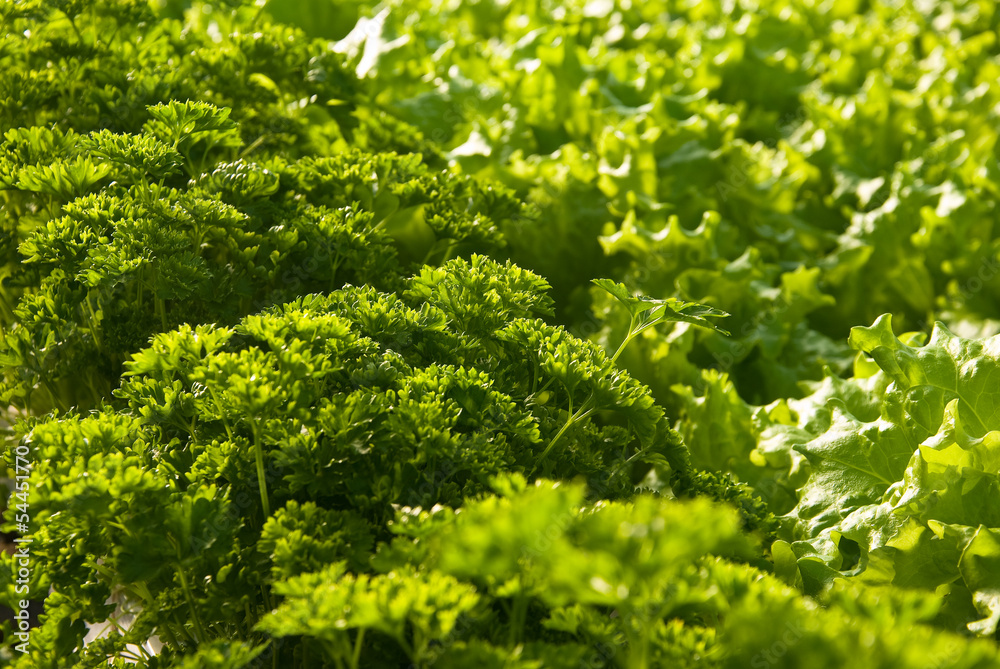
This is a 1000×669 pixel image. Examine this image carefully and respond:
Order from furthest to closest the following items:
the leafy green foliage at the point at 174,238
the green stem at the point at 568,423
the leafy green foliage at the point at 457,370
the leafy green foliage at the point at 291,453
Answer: the leafy green foliage at the point at 174,238
the green stem at the point at 568,423
the leafy green foliage at the point at 291,453
the leafy green foliage at the point at 457,370

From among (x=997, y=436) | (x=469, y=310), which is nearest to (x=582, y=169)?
(x=469, y=310)

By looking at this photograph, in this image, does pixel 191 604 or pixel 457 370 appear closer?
pixel 191 604

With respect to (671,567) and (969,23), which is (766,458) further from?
(969,23)

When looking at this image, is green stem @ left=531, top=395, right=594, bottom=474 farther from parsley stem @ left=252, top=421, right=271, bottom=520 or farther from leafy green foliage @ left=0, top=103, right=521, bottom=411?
leafy green foliage @ left=0, top=103, right=521, bottom=411

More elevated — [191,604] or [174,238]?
[174,238]

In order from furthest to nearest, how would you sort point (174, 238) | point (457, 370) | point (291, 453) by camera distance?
1. point (174, 238)
2. point (457, 370)
3. point (291, 453)

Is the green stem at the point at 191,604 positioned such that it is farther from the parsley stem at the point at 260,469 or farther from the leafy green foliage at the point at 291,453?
the parsley stem at the point at 260,469

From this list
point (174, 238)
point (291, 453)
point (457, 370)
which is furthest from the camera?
point (174, 238)

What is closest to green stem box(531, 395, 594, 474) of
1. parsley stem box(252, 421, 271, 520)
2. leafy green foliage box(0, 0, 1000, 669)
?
leafy green foliage box(0, 0, 1000, 669)

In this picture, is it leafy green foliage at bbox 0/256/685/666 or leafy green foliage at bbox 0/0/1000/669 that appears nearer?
leafy green foliage at bbox 0/0/1000/669

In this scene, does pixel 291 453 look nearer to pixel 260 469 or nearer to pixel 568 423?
pixel 260 469

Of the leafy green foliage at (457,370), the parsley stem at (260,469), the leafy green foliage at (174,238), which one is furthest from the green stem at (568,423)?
the leafy green foliage at (174,238)

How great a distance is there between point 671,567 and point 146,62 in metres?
1.52

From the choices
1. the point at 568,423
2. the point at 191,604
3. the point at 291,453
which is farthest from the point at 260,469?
the point at 568,423
